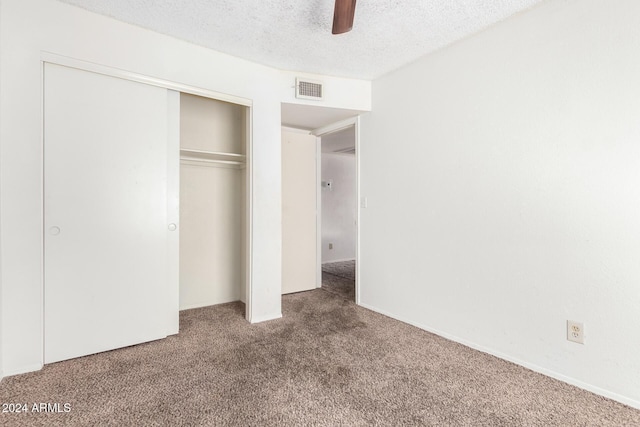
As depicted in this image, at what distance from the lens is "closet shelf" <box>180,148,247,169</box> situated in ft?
9.39

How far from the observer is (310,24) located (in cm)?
215

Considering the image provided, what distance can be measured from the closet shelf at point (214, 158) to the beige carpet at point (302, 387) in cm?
163

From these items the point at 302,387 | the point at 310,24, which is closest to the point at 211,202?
the point at 310,24

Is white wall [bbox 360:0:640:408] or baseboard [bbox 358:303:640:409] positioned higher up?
white wall [bbox 360:0:640:408]

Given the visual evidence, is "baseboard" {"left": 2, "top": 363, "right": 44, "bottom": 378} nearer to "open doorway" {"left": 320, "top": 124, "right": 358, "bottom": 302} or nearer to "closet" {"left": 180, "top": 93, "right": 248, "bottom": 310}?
"closet" {"left": 180, "top": 93, "right": 248, "bottom": 310}

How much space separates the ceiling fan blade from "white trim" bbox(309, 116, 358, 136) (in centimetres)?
160

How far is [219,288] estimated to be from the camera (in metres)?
3.26

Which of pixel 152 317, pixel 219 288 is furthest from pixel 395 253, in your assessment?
pixel 152 317

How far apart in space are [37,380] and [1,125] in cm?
154

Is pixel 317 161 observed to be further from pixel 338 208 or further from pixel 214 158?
pixel 338 208

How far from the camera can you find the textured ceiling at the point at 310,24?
6.37ft

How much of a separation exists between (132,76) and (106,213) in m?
1.02

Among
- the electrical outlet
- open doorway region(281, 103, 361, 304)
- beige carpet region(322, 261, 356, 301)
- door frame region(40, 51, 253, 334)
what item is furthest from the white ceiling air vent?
the electrical outlet

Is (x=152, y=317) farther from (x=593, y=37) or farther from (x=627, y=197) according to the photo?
(x=593, y=37)
